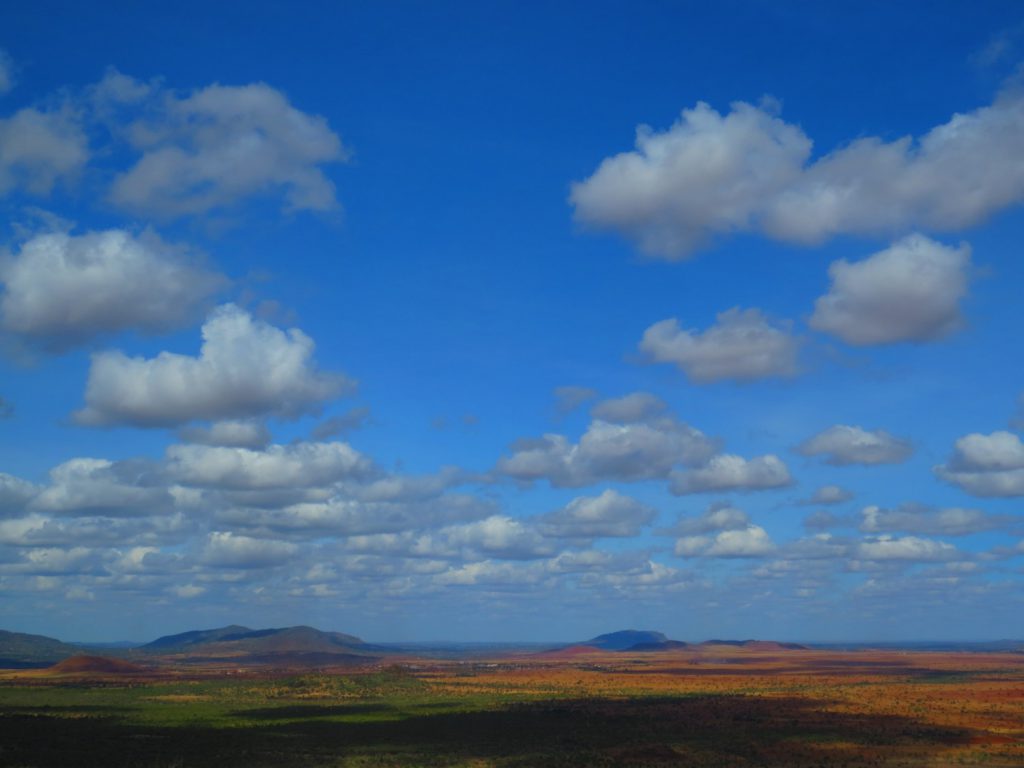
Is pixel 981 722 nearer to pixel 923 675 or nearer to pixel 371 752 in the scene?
pixel 371 752

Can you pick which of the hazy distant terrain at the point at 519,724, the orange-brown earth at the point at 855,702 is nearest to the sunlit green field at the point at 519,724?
the hazy distant terrain at the point at 519,724

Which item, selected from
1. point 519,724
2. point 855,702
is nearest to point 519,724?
point 519,724

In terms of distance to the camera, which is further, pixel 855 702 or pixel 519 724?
pixel 855 702

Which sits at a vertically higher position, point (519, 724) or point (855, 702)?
point (519, 724)

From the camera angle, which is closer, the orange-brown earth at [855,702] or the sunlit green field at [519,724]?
the sunlit green field at [519,724]

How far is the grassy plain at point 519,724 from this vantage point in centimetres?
7038

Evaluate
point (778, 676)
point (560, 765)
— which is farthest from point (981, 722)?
point (778, 676)

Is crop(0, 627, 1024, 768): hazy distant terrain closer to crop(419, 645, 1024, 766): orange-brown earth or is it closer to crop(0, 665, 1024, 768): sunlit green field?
crop(0, 665, 1024, 768): sunlit green field

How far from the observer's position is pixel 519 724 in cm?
9319

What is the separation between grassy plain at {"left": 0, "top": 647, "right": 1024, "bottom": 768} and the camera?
7038cm

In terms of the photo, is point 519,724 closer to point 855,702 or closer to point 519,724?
point 519,724

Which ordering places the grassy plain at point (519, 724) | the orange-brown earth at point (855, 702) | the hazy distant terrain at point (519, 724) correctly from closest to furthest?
1. the hazy distant terrain at point (519, 724)
2. the grassy plain at point (519, 724)
3. the orange-brown earth at point (855, 702)

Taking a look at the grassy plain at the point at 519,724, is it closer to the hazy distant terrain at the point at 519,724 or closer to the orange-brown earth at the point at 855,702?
the hazy distant terrain at the point at 519,724

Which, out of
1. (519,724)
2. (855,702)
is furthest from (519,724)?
(855,702)
